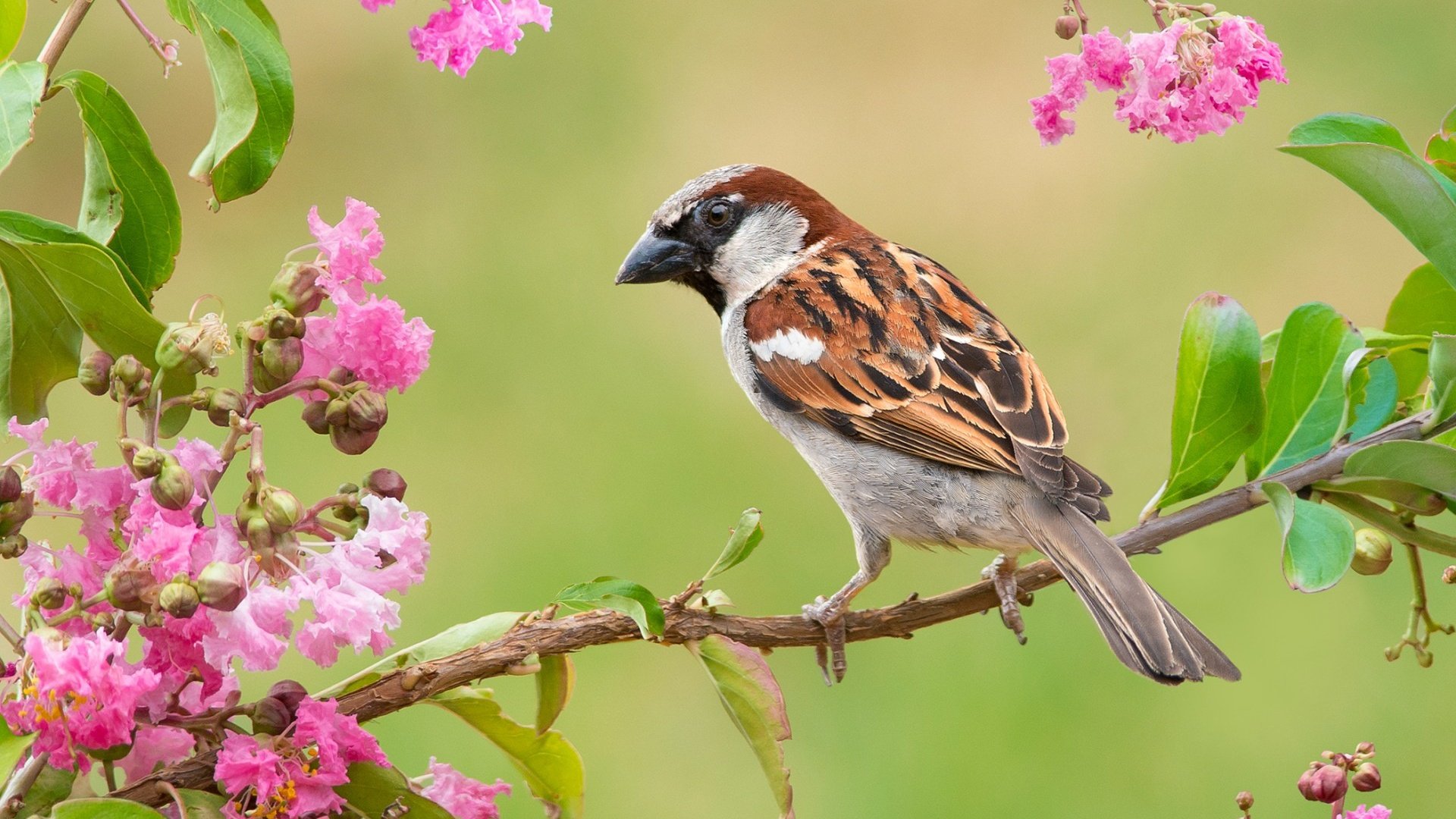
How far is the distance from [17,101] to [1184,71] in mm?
1134

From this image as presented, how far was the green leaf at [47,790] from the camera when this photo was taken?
3.76 feet

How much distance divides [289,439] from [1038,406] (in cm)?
329

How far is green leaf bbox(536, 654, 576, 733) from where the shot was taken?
1.39m

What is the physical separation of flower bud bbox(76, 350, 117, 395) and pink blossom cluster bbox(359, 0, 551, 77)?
15.9 inches

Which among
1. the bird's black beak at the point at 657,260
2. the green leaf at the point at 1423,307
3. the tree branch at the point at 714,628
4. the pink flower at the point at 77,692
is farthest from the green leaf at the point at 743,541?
the bird's black beak at the point at 657,260

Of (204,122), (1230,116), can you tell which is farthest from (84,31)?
(1230,116)

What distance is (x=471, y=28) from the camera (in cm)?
138

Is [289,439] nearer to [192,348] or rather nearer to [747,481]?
[747,481]

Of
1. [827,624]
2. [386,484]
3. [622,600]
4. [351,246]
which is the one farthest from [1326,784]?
[351,246]

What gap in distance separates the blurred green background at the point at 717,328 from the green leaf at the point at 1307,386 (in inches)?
103

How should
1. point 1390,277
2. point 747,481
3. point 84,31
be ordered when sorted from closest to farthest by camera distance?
point 747,481, point 1390,277, point 84,31

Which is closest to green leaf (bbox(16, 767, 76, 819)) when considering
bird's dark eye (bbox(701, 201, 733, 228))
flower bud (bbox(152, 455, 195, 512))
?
flower bud (bbox(152, 455, 195, 512))

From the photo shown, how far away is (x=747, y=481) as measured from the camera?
16.3 ft

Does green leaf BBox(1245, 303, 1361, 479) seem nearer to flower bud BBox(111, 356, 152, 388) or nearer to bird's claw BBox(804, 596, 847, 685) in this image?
bird's claw BBox(804, 596, 847, 685)
